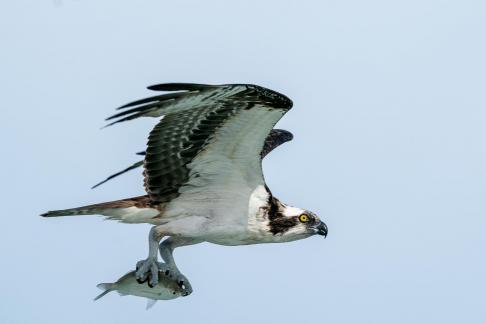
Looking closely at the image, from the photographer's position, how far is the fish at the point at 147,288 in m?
14.7

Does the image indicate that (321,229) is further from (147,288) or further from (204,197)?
(147,288)

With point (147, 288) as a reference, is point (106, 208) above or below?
above

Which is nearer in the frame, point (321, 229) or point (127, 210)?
point (127, 210)

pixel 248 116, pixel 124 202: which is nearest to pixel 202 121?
pixel 248 116

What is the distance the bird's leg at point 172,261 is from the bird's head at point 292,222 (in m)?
0.91

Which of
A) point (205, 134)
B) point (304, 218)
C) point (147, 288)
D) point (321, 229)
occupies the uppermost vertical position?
point (205, 134)

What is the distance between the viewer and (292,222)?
15.5 metres

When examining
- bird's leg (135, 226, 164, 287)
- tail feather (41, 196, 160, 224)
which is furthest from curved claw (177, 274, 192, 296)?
tail feather (41, 196, 160, 224)

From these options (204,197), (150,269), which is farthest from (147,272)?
(204,197)

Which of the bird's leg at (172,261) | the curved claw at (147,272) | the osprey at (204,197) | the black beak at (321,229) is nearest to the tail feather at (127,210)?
the osprey at (204,197)

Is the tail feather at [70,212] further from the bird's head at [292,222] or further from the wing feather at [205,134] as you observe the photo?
the bird's head at [292,222]

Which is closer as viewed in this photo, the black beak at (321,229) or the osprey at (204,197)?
the osprey at (204,197)

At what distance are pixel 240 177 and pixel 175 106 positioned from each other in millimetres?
1952

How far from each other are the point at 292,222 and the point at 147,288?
72.2 inches
